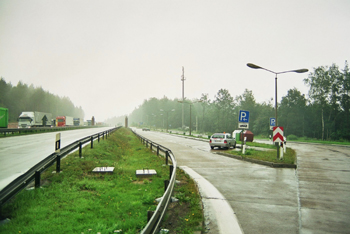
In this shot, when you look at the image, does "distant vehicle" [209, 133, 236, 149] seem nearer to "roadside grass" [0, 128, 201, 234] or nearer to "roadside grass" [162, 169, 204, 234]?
"roadside grass" [0, 128, 201, 234]

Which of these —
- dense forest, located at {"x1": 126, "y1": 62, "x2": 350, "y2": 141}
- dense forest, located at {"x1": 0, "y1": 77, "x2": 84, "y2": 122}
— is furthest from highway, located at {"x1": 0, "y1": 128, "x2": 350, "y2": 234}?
dense forest, located at {"x1": 0, "y1": 77, "x2": 84, "y2": 122}

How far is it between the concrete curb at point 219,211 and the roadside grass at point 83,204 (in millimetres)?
1271

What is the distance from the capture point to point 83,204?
5.73 m

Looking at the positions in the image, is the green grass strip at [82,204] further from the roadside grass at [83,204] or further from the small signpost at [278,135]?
the small signpost at [278,135]

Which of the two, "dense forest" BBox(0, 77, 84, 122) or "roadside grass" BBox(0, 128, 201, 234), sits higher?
"dense forest" BBox(0, 77, 84, 122)

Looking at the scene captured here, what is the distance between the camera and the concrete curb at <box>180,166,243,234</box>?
466 cm

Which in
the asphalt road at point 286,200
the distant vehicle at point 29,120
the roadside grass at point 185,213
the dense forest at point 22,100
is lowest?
the asphalt road at point 286,200

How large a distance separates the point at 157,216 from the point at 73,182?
473 centimetres

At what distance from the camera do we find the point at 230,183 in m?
8.77

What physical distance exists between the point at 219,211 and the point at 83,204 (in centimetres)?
312

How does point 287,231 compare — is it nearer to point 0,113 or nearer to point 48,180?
point 48,180

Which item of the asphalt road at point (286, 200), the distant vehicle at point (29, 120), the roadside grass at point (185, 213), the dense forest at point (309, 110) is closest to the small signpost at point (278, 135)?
the asphalt road at point (286, 200)

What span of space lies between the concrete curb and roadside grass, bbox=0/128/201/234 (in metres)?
1.27

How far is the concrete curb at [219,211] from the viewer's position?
466 centimetres
